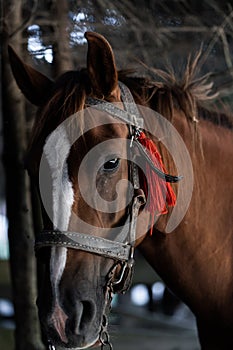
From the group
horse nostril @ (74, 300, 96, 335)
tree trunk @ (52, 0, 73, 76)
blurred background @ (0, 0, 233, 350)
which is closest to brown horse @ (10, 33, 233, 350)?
horse nostril @ (74, 300, 96, 335)

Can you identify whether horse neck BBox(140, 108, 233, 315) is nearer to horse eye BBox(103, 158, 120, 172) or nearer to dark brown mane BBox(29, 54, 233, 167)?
dark brown mane BBox(29, 54, 233, 167)

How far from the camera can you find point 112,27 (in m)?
4.62

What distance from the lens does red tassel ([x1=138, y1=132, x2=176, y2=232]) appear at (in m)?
2.66

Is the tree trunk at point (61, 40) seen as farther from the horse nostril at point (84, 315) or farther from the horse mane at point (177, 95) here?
the horse nostril at point (84, 315)

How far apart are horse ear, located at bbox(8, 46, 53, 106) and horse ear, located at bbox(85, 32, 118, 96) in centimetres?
33

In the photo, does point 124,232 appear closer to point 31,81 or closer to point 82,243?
point 82,243

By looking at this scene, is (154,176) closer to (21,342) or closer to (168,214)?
(168,214)

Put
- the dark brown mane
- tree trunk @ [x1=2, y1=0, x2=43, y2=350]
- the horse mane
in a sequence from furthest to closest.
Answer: tree trunk @ [x1=2, y1=0, x2=43, y2=350] < the horse mane < the dark brown mane

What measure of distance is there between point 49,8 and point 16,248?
167 cm

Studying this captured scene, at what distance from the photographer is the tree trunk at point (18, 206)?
423 centimetres

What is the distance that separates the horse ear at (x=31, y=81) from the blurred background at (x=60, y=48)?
1.07m

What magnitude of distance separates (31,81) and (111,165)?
604 millimetres

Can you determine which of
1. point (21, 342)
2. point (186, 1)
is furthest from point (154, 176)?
point (186, 1)

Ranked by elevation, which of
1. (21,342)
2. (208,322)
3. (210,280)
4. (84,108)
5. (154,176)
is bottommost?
(21,342)
